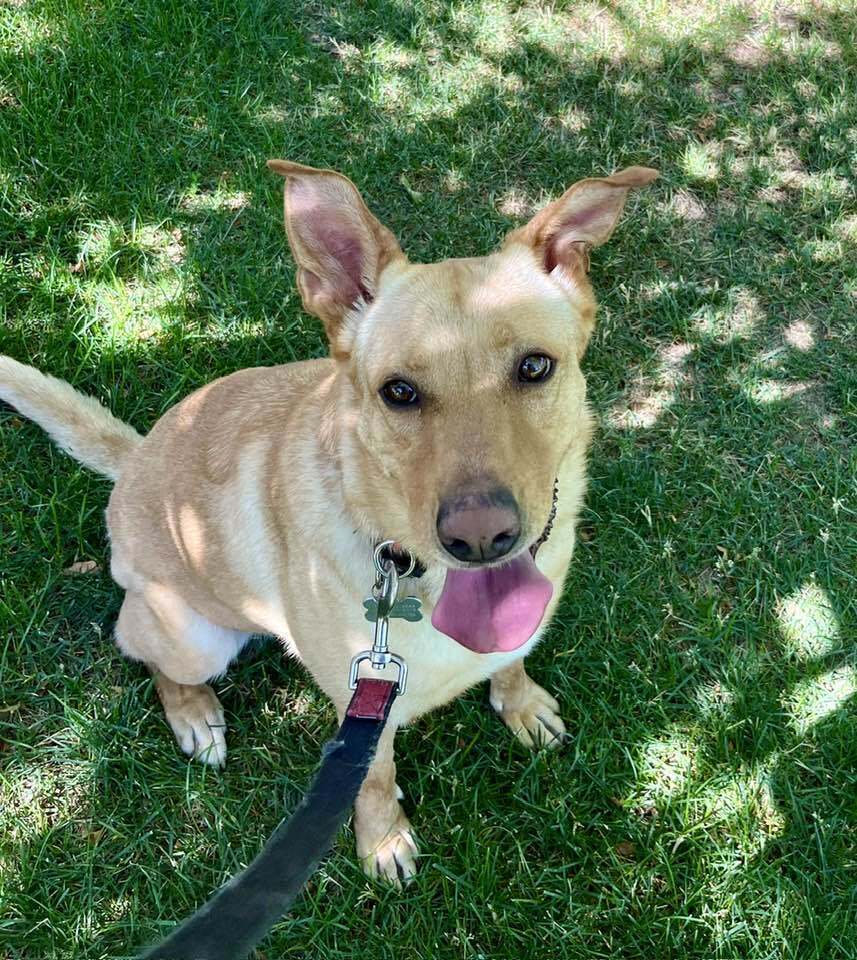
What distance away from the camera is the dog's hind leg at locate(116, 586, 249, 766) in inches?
124

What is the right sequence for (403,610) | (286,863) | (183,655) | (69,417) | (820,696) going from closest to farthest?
(286,863) < (403,610) < (183,655) < (820,696) < (69,417)

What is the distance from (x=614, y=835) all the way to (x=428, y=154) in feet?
12.9

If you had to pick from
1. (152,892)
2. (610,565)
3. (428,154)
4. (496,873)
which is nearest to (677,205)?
(428,154)

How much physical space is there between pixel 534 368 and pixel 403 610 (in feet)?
2.64

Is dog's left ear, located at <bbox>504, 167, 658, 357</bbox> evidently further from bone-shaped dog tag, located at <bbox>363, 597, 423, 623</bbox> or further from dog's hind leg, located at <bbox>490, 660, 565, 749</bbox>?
dog's hind leg, located at <bbox>490, 660, 565, 749</bbox>

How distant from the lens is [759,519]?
12.5 ft

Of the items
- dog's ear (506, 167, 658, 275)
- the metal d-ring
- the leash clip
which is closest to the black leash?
the leash clip

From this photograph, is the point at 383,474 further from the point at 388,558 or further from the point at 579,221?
the point at 579,221

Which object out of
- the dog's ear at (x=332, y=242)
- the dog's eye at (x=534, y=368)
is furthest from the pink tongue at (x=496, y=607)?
the dog's ear at (x=332, y=242)

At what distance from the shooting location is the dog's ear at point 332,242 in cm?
227

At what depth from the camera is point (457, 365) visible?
7.39 ft

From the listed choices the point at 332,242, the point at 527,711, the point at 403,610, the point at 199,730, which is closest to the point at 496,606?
the point at 403,610

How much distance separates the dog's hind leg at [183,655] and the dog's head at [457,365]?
1.12 meters

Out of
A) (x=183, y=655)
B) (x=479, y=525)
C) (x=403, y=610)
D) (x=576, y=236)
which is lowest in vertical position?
(x=183, y=655)
